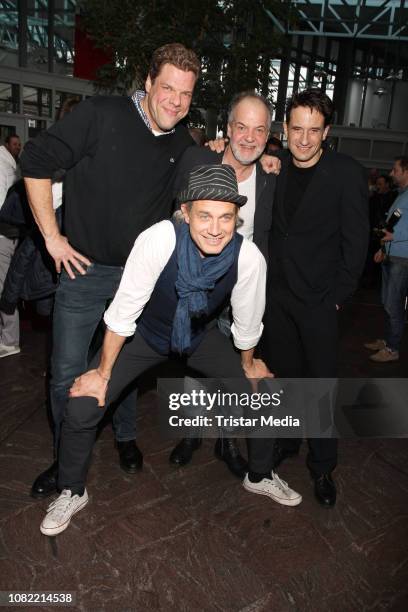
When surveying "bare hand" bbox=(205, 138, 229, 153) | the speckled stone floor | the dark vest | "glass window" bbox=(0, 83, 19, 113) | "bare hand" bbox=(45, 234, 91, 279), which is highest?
"glass window" bbox=(0, 83, 19, 113)

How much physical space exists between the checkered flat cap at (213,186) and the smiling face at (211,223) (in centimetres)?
4

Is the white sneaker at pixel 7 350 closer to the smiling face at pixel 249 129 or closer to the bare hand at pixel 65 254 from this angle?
the bare hand at pixel 65 254

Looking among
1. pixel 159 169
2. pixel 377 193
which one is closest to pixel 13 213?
pixel 159 169

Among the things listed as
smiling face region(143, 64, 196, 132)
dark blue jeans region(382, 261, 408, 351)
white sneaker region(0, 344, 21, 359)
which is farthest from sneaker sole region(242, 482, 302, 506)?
dark blue jeans region(382, 261, 408, 351)

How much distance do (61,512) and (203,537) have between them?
2.50 ft

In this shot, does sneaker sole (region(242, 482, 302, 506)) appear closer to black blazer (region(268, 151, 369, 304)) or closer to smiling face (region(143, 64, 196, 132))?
black blazer (region(268, 151, 369, 304))

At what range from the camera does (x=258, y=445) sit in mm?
2816

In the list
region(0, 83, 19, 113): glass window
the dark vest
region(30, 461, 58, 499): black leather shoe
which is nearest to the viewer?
the dark vest

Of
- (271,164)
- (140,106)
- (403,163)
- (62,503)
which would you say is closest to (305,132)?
(271,164)

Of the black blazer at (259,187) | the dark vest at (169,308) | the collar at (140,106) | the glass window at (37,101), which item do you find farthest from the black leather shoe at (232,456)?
the glass window at (37,101)

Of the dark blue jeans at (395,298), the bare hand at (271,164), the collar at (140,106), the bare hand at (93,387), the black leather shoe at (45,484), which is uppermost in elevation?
the collar at (140,106)

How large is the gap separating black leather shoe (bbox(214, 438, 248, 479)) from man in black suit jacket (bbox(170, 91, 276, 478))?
1.32 metres

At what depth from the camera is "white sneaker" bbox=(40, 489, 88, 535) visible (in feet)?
8.17

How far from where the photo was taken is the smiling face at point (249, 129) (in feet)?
8.84
